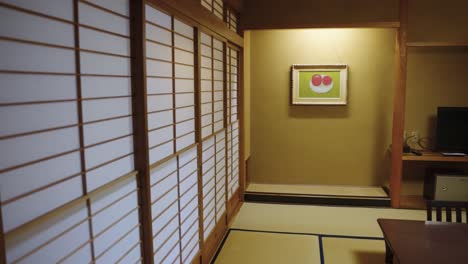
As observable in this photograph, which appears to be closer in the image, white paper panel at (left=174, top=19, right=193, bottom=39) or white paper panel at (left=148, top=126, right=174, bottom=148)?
Answer: white paper panel at (left=148, top=126, right=174, bottom=148)

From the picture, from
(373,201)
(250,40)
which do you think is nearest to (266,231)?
(373,201)

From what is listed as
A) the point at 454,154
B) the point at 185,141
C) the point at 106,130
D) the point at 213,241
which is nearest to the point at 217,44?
the point at 185,141

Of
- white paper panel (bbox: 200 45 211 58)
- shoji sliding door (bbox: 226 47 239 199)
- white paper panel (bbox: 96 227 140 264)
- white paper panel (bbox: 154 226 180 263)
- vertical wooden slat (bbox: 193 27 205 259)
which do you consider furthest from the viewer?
shoji sliding door (bbox: 226 47 239 199)

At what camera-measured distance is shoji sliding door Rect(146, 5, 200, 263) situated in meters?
2.09

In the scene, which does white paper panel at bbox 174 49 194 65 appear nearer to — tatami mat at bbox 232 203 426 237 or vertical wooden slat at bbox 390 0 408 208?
tatami mat at bbox 232 203 426 237

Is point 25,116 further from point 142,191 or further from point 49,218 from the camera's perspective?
point 142,191

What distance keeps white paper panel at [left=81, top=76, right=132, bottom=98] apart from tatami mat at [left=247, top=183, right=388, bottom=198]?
3429 mm

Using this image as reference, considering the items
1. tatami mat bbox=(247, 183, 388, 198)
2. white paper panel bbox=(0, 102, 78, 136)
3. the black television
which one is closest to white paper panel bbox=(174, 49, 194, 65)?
white paper panel bbox=(0, 102, 78, 136)

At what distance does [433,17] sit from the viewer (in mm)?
4383

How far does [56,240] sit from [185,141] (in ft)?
4.65

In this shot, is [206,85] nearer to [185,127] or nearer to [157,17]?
[185,127]

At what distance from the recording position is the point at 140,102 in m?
1.86

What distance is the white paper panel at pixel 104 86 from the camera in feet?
4.80

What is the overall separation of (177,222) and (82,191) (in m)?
1.11
